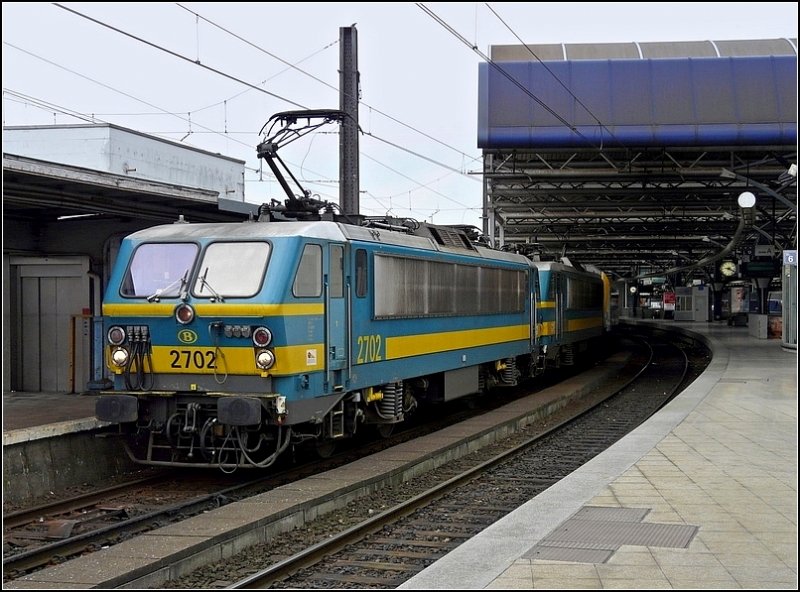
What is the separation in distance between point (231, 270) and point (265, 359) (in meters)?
1.20

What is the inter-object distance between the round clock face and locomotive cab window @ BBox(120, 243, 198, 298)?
3832 cm

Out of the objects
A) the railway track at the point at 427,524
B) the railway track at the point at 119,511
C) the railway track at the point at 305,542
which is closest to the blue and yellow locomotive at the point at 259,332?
the railway track at the point at 119,511

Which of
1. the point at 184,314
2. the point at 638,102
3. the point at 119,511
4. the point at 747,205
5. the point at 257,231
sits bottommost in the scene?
the point at 119,511

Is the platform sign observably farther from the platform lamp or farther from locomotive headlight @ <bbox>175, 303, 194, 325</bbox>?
locomotive headlight @ <bbox>175, 303, 194, 325</bbox>

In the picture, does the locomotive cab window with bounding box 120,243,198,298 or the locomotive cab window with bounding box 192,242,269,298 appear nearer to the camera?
the locomotive cab window with bounding box 192,242,269,298

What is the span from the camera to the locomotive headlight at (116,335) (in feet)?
36.1

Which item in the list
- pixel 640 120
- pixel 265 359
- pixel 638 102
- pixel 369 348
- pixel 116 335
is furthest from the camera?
pixel 638 102

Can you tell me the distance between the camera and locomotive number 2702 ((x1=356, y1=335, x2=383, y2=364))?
11969 mm

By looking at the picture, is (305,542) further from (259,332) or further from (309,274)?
(309,274)

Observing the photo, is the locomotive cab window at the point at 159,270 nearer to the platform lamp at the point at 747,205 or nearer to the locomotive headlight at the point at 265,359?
the locomotive headlight at the point at 265,359

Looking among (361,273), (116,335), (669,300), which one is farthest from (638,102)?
(669,300)

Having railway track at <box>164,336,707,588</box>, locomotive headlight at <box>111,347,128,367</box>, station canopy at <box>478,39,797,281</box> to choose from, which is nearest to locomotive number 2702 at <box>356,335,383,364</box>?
railway track at <box>164,336,707,588</box>

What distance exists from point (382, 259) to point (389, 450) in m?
2.57

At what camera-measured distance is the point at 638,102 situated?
1085 inches
